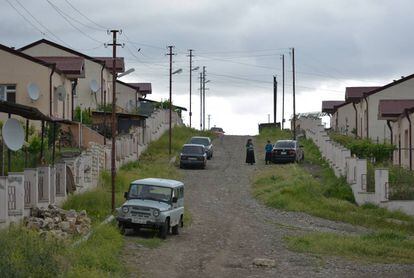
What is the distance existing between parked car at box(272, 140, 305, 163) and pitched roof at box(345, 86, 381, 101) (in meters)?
10.5

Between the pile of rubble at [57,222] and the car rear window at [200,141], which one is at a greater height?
the car rear window at [200,141]

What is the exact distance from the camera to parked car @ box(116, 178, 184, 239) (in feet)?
84.3

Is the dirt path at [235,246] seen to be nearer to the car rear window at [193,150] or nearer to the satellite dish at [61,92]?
the car rear window at [193,150]

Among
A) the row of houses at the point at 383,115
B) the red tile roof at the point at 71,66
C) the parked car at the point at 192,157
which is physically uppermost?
the red tile roof at the point at 71,66

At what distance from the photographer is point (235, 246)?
25453 mm

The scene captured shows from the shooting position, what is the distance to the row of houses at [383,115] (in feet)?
149

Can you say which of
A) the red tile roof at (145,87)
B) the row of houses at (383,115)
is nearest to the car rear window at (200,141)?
the row of houses at (383,115)

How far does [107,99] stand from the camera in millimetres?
67000

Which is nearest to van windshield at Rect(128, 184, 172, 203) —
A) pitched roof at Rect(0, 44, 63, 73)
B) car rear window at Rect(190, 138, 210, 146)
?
pitched roof at Rect(0, 44, 63, 73)

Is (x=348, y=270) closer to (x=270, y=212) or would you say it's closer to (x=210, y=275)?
(x=210, y=275)

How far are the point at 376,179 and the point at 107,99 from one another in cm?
3373

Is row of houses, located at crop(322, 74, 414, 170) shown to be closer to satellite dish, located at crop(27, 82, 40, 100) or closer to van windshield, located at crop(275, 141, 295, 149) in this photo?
van windshield, located at crop(275, 141, 295, 149)

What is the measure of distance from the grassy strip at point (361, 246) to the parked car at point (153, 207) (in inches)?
150

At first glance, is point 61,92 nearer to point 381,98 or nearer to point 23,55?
point 23,55
